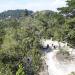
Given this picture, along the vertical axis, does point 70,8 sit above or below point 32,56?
above

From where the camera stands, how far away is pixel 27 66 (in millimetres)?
23328

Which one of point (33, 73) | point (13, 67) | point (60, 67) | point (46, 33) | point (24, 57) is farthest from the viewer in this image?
point (46, 33)

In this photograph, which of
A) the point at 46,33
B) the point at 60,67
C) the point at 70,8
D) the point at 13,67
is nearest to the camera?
the point at 13,67

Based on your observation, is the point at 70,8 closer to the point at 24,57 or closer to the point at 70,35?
the point at 70,35

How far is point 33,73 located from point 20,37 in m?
16.8

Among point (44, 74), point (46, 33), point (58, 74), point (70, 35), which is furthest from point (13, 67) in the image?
point (46, 33)

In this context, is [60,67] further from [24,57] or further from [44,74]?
[24,57]

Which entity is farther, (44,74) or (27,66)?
(44,74)

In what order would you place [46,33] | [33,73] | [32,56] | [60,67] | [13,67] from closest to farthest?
[13,67]
[33,73]
[32,56]
[60,67]
[46,33]

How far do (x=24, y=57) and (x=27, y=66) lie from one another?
211 cm

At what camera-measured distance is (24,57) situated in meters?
25.3

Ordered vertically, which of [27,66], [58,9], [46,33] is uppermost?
[58,9]

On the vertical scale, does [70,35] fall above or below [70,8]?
below

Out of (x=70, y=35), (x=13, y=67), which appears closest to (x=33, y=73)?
(x=13, y=67)
